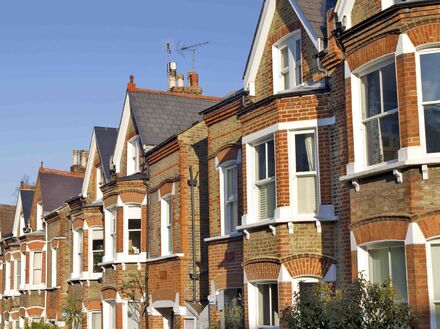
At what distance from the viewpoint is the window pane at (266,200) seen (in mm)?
17469

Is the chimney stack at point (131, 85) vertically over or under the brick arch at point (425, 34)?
over

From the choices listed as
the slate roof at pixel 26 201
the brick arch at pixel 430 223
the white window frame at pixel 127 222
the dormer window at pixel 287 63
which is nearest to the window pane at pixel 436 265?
the brick arch at pixel 430 223

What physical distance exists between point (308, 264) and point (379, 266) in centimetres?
234

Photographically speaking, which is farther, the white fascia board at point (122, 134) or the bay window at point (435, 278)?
the white fascia board at point (122, 134)

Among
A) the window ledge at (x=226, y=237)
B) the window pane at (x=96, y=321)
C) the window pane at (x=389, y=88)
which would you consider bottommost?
the window pane at (x=96, y=321)

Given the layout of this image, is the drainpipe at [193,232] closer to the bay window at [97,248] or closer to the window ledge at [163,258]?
the window ledge at [163,258]

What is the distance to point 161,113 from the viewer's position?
2814cm

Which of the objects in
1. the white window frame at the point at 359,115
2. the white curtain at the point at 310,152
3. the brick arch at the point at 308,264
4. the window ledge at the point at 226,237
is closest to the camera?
the white window frame at the point at 359,115

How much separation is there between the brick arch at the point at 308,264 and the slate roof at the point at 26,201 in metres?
28.0

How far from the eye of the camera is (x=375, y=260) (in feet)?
47.1

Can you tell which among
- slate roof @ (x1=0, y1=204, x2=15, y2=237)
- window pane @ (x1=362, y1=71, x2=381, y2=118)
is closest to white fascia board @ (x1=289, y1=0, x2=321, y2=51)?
window pane @ (x1=362, y1=71, x2=381, y2=118)

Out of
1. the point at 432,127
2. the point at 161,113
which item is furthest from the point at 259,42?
the point at 161,113

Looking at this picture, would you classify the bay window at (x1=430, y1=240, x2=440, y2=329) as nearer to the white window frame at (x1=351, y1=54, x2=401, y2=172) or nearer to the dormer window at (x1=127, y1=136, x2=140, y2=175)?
the white window frame at (x1=351, y1=54, x2=401, y2=172)

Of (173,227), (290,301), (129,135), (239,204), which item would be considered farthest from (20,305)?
(290,301)
